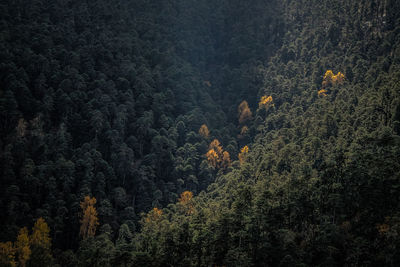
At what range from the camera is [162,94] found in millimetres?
147500

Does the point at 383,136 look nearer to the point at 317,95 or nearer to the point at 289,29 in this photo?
the point at 317,95

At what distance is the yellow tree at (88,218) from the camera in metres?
93.9

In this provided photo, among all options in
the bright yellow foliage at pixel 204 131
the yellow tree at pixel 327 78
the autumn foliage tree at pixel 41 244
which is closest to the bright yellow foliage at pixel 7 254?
the autumn foliage tree at pixel 41 244

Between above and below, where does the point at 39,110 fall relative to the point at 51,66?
below

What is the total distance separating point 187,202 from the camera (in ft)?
359

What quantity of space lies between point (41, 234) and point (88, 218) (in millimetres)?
11992

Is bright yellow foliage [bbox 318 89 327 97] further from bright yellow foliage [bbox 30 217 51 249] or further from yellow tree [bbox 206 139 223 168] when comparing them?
bright yellow foliage [bbox 30 217 51 249]

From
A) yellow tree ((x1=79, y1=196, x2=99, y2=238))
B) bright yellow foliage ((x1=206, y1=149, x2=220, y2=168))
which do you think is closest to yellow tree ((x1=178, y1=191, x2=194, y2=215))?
bright yellow foliage ((x1=206, y1=149, x2=220, y2=168))

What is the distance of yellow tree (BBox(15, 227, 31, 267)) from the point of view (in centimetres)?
8038

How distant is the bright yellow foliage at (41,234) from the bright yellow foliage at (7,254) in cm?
450

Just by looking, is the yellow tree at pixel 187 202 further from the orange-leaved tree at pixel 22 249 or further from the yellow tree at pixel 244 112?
the yellow tree at pixel 244 112

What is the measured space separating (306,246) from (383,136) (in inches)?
1161

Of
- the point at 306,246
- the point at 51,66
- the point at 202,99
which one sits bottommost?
the point at 306,246

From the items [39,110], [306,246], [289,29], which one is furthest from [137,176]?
[289,29]
